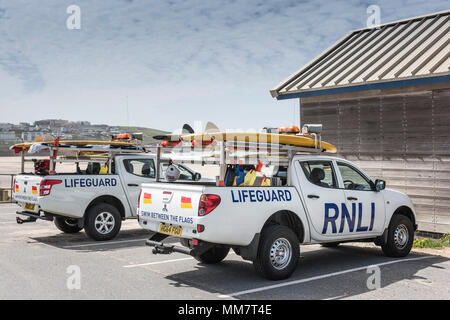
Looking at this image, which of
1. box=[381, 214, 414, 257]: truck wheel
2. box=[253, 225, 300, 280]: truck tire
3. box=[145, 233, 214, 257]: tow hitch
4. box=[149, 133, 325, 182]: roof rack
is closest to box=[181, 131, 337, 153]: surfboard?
box=[149, 133, 325, 182]: roof rack

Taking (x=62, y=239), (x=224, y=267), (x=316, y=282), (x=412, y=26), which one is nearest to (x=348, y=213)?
(x=316, y=282)

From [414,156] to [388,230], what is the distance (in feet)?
9.84

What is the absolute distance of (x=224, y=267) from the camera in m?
7.84

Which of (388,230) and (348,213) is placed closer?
(348,213)

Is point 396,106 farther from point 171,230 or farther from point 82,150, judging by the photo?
point 82,150

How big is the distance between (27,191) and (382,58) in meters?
8.85

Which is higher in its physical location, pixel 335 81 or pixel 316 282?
pixel 335 81

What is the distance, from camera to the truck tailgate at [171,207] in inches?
251

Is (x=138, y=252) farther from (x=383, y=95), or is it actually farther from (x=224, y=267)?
(x=383, y=95)

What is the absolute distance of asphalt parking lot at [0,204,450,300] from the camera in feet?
20.2

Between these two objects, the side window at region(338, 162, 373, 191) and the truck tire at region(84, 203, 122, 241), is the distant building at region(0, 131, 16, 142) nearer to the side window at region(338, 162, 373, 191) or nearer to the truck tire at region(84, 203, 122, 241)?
the truck tire at region(84, 203, 122, 241)

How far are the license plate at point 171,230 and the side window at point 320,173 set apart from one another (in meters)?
2.25

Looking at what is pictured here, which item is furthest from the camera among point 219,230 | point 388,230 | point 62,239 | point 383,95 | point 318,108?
point 318,108

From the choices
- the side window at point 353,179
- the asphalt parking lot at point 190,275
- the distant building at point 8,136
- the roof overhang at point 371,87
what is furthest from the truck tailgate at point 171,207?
the distant building at point 8,136
